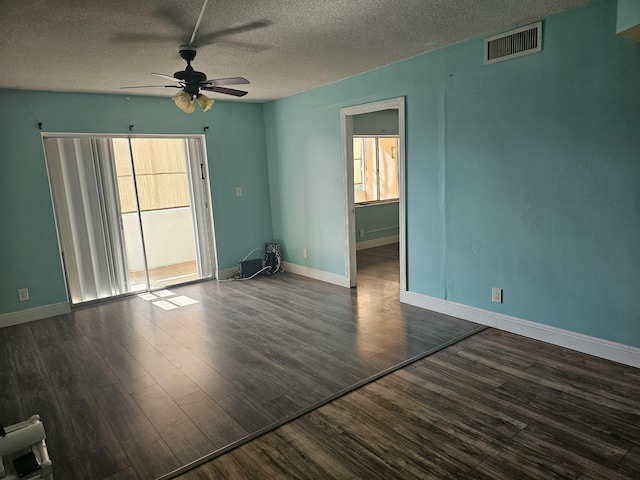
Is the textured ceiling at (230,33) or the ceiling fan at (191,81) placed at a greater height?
the textured ceiling at (230,33)

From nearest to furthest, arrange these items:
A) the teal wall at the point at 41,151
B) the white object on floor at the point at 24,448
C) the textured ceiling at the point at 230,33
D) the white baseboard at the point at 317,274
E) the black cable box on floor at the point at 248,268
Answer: the white object on floor at the point at 24,448 → the textured ceiling at the point at 230,33 → the teal wall at the point at 41,151 → the white baseboard at the point at 317,274 → the black cable box on floor at the point at 248,268

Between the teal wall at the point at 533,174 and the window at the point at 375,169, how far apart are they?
9.18ft

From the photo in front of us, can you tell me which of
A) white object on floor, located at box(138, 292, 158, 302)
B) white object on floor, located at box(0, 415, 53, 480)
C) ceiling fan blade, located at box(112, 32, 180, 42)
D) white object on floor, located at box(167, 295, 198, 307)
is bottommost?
white object on floor, located at box(167, 295, 198, 307)

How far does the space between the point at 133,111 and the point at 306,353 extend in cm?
375

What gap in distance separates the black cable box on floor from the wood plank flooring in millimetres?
3478

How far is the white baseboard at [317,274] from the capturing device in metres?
5.45

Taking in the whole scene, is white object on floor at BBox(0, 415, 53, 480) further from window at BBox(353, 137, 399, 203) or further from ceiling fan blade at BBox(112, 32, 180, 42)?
window at BBox(353, 137, 399, 203)

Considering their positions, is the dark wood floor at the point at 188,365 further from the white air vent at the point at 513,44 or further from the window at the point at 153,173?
the white air vent at the point at 513,44

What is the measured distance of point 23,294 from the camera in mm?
4637

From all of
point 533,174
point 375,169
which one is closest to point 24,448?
point 533,174

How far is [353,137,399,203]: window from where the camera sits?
762cm

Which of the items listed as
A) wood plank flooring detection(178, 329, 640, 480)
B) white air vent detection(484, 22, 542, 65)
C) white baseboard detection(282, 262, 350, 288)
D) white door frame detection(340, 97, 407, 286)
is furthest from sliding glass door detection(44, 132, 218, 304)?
white air vent detection(484, 22, 542, 65)

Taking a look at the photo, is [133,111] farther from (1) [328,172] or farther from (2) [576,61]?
(2) [576,61]

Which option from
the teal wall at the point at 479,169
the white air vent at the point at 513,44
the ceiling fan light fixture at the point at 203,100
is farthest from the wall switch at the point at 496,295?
the ceiling fan light fixture at the point at 203,100
